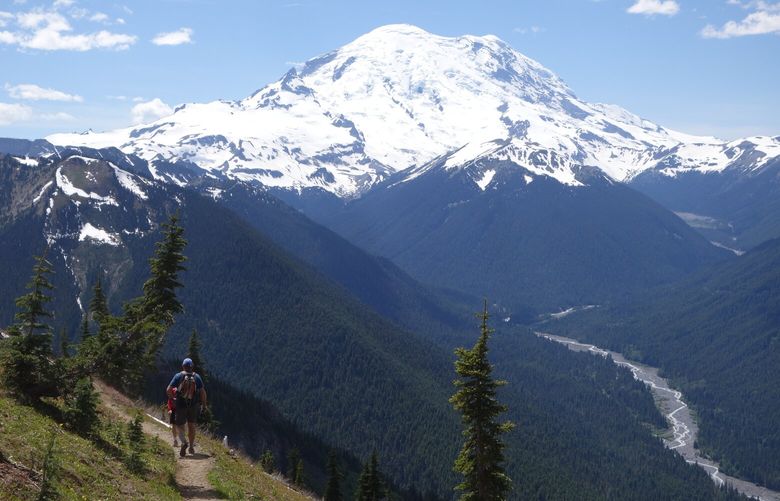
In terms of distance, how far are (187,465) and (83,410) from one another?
218 inches

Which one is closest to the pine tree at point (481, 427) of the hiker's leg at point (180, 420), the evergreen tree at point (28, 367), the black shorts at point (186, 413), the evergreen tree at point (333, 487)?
the black shorts at point (186, 413)

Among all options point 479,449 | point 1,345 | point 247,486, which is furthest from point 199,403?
point 479,449

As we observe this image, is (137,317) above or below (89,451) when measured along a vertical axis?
above

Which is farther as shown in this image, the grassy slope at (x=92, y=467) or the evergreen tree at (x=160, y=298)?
the evergreen tree at (x=160, y=298)

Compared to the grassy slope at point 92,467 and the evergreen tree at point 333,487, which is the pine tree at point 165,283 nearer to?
the grassy slope at point 92,467

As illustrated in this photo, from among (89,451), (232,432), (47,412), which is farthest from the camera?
(232,432)

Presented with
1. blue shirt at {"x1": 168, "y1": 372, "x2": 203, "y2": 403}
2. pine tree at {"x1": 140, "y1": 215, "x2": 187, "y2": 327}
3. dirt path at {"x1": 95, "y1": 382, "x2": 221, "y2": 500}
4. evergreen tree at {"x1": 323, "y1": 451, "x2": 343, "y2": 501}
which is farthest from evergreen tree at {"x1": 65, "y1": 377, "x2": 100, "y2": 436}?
evergreen tree at {"x1": 323, "y1": 451, "x2": 343, "y2": 501}

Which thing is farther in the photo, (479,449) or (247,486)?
(479,449)

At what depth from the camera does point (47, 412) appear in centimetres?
3450

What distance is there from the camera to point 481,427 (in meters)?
46.0

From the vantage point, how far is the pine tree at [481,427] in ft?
149

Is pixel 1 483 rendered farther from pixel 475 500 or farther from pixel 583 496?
pixel 583 496

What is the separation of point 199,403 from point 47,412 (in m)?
6.97

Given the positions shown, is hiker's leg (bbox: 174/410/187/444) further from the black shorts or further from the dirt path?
the dirt path
